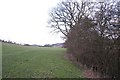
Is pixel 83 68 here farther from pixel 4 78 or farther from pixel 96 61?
pixel 4 78

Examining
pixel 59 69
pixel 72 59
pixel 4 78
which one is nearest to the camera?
pixel 4 78

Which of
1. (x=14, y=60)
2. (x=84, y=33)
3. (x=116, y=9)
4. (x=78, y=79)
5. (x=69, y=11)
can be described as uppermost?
(x=69, y=11)

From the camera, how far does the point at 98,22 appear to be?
1060 inches

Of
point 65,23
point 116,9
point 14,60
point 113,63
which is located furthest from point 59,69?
point 65,23

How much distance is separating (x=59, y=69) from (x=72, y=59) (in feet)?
22.3

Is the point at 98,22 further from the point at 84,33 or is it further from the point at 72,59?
the point at 72,59

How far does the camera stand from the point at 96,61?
85.7ft

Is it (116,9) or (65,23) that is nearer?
(116,9)

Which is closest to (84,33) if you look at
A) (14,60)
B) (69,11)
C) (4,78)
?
(14,60)

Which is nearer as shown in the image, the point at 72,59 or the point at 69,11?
the point at 72,59

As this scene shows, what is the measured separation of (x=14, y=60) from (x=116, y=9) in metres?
13.2

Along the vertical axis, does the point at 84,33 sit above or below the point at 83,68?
above

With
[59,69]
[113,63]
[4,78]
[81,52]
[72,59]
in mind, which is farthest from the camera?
[72,59]

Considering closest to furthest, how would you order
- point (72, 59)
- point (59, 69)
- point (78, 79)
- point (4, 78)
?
point (4, 78), point (78, 79), point (59, 69), point (72, 59)
